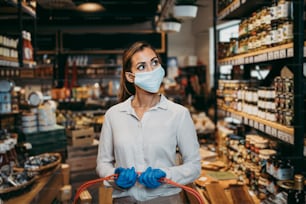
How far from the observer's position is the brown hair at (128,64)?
1.83m

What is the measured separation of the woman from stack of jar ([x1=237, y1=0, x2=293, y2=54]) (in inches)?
33.5

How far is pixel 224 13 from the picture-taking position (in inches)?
144

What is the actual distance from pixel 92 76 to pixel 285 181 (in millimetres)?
7332

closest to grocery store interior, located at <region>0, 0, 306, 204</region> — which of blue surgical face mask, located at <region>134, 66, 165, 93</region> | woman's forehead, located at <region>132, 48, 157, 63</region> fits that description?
blue surgical face mask, located at <region>134, 66, 165, 93</region>

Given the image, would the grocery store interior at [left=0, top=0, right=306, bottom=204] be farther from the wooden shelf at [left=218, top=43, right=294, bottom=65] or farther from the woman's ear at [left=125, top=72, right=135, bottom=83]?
the woman's ear at [left=125, top=72, right=135, bottom=83]

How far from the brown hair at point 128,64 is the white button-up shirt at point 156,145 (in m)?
0.23

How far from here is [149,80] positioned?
70.0 inches

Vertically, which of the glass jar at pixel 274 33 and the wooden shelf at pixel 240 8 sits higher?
the wooden shelf at pixel 240 8

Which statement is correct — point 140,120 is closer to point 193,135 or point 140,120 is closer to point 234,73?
point 193,135

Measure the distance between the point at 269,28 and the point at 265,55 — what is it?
178 mm

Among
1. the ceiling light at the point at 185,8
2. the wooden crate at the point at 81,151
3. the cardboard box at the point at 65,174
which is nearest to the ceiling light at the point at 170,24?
the ceiling light at the point at 185,8

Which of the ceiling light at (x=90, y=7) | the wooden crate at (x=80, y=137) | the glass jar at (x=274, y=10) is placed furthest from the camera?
the ceiling light at (x=90, y=7)

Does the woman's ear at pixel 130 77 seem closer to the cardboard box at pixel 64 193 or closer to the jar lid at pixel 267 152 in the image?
the jar lid at pixel 267 152

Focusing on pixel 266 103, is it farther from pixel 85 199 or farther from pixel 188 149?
pixel 85 199
